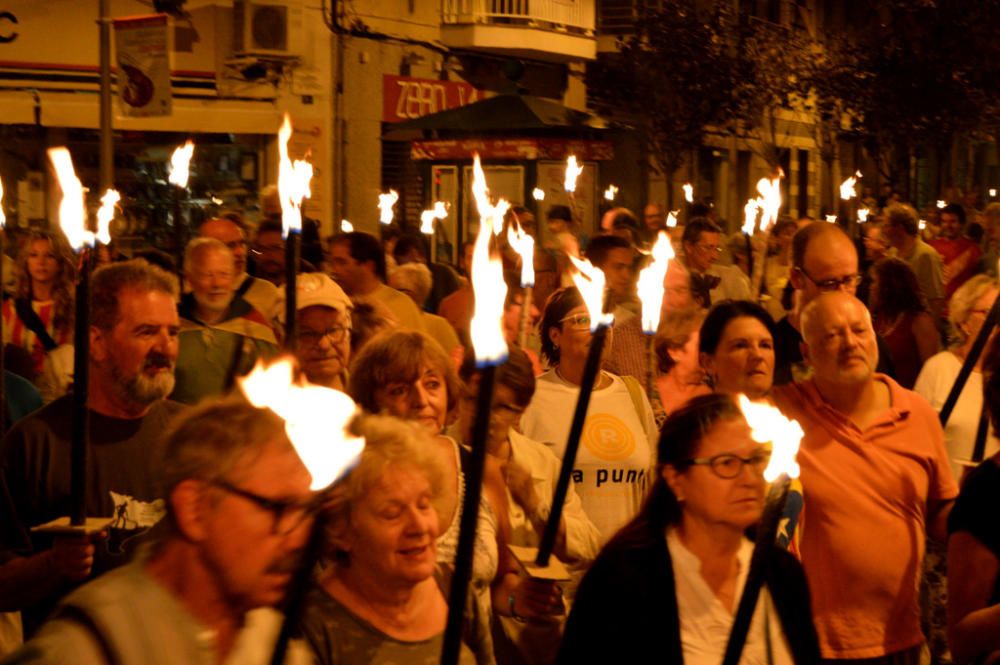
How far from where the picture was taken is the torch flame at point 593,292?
8.26 feet

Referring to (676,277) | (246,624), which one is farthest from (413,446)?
(676,277)

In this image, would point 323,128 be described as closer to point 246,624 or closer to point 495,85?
point 495,85

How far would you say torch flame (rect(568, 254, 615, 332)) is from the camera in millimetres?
2518

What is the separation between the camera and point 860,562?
177 inches

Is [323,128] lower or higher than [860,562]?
higher

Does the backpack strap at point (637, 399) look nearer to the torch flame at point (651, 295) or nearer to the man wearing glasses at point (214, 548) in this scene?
the torch flame at point (651, 295)

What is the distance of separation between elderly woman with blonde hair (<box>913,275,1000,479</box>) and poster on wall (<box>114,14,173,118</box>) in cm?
828

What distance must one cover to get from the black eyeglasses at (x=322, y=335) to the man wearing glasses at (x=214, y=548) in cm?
296

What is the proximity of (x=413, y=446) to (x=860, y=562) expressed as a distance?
5.88 ft

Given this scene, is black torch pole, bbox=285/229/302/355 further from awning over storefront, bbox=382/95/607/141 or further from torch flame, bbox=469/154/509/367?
awning over storefront, bbox=382/95/607/141

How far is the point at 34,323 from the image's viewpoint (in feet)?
22.9

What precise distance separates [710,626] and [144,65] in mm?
10915

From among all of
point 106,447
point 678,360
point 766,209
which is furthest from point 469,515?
point 766,209

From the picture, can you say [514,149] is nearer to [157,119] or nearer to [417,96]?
[157,119]
